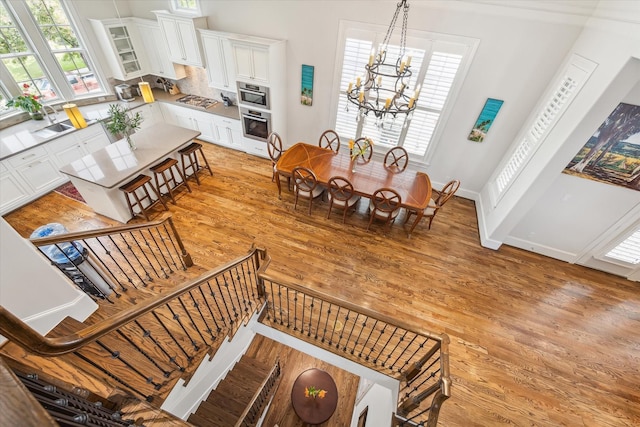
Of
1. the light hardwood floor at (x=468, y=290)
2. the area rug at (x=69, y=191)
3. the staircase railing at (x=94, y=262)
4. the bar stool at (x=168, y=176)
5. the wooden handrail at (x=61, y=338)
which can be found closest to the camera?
the wooden handrail at (x=61, y=338)

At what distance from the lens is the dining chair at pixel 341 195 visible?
411 cm

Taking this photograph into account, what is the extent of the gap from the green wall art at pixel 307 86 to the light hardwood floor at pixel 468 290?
74.2 inches

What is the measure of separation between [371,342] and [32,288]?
3.09 m

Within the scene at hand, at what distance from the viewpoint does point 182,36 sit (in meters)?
5.12

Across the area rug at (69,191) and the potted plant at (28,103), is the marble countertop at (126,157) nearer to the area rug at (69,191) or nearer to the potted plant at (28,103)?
the area rug at (69,191)

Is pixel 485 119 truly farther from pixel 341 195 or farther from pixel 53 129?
pixel 53 129

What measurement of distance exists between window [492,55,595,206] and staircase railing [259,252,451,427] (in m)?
3.03

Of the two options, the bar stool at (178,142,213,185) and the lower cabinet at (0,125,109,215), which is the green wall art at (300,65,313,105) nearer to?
the bar stool at (178,142,213,185)

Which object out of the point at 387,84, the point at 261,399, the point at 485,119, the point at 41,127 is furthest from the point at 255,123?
the point at 261,399

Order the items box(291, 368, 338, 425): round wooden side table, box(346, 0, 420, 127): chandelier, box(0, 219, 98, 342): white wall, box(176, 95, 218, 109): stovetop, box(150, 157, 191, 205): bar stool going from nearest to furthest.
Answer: box(0, 219, 98, 342): white wall < box(346, 0, 420, 127): chandelier < box(291, 368, 338, 425): round wooden side table < box(150, 157, 191, 205): bar stool < box(176, 95, 218, 109): stovetop

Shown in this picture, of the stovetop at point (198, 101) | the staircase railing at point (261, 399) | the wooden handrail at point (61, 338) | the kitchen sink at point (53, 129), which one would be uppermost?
the wooden handrail at point (61, 338)

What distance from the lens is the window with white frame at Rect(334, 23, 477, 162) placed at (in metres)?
4.04

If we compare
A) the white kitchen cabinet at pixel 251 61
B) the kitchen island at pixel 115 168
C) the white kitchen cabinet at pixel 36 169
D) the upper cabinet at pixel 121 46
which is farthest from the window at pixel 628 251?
the upper cabinet at pixel 121 46

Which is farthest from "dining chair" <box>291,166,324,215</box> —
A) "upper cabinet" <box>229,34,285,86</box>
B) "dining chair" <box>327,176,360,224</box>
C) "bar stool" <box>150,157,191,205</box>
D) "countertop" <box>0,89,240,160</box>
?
"countertop" <box>0,89,240,160</box>
